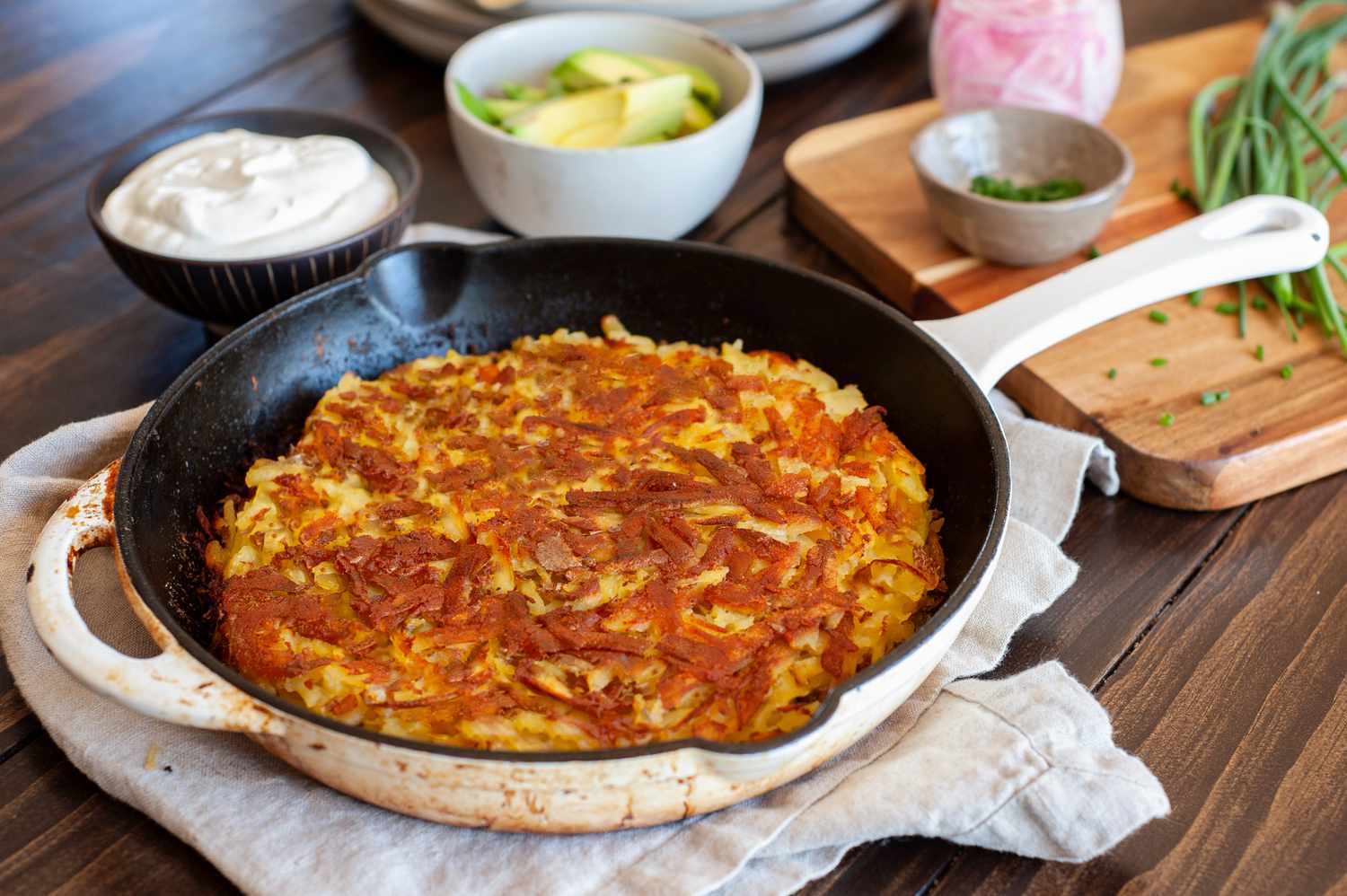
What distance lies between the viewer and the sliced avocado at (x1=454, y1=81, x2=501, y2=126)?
263cm

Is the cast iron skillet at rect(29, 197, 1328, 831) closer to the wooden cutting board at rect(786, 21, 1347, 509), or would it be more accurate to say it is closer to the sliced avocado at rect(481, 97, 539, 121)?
the wooden cutting board at rect(786, 21, 1347, 509)

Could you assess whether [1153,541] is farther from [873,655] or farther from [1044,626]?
[873,655]

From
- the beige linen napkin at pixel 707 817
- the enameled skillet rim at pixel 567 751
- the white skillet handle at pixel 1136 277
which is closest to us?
the enameled skillet rim at pixel 567 751

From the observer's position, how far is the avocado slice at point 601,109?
2611 millimetres

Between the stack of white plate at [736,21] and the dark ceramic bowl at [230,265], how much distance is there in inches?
34.4

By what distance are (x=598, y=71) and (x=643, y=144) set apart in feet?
0.72

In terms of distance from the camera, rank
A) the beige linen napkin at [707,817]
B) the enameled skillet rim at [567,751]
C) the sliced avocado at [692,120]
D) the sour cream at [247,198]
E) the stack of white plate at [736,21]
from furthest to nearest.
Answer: the stack of white plate at [736,21], the sliced avocado at [692,120], the sour cream at [247,198], the beige linen napkin at [707,817], the enameled skillet rim at [567,751]

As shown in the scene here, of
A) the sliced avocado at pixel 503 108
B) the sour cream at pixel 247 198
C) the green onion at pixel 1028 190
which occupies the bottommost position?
the green onion at pixel 1028 190

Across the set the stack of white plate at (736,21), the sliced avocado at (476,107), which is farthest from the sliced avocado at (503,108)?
the stack of white plate at (736,21)

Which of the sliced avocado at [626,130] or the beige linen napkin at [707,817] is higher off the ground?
the sliced avocado at [626,130]

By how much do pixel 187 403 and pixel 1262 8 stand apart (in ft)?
11.6

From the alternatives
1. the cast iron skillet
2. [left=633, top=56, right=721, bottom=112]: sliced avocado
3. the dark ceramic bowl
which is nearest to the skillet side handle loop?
the cast iron skillet

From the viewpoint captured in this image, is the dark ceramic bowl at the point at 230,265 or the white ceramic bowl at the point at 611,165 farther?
the white ceramic bowl at the point at 611,165

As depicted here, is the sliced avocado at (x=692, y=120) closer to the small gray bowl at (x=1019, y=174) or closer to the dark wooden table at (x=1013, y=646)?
the dark wooden table at (x=1013, y=646)
